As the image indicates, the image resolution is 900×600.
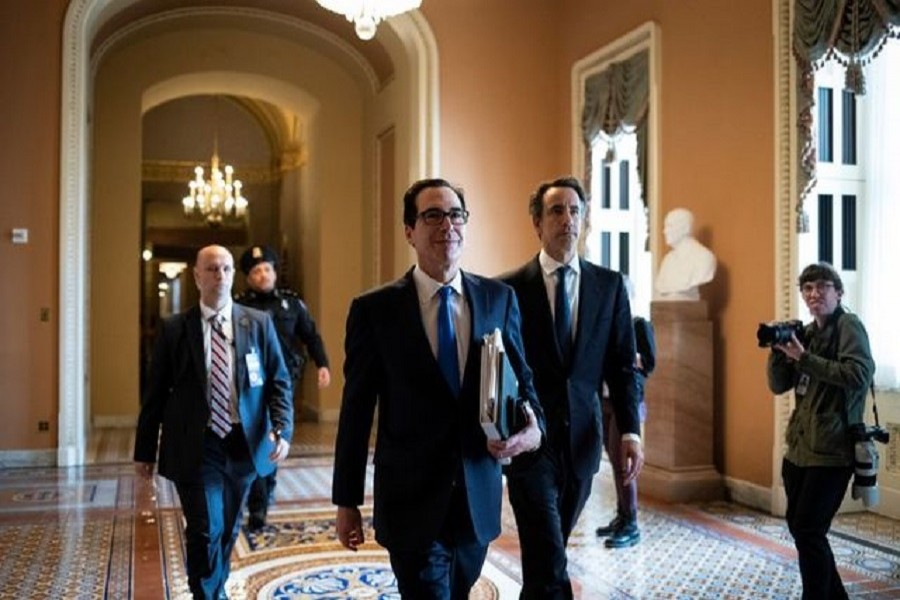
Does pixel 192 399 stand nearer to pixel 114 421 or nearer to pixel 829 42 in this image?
pixel 829 42

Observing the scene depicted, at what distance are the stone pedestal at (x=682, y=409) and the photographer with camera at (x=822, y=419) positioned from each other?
2782 mm

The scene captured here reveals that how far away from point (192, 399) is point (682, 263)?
4.23 metres

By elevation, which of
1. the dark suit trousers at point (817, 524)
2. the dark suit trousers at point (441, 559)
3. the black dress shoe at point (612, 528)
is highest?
the dark suit trousers at point (441, 559)

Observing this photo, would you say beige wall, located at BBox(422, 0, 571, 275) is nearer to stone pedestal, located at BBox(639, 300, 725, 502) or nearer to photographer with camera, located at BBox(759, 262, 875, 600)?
stone pedestal, located at BBox(639, 300, 725, 502)

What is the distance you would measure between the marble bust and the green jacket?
2884 millimetres

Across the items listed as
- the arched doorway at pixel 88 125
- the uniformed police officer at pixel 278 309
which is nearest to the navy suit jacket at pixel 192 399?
the uniformed police officer at pixel 278 309

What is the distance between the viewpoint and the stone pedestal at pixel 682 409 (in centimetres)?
677

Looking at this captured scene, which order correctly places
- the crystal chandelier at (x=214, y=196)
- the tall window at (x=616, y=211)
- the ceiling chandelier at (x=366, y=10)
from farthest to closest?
the crystal chandelier at (x=214, y=196) → the tall window at (x=616, y=211) → the ceiling chandelier at (x=366, y=10)

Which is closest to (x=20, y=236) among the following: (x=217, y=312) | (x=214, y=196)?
(x=217, y=312)

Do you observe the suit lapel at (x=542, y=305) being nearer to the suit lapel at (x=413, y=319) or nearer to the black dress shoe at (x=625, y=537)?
the suit lapel at (x=413, y=319)

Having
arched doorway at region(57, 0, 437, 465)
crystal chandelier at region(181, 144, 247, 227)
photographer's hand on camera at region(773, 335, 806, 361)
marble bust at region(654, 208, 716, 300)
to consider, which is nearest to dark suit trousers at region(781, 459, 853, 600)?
photographer's hand on camera at region(773, 335, 806, 361)

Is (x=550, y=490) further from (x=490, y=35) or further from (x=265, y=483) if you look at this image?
(x=490, y=35)

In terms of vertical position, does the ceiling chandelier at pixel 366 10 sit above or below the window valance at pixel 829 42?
above

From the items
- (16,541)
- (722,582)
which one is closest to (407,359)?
(722,582)
